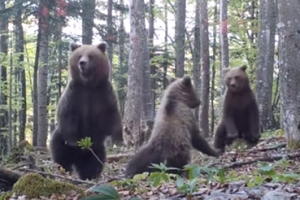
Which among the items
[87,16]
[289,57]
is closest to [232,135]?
[289,57]

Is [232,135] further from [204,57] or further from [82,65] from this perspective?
[204,57]

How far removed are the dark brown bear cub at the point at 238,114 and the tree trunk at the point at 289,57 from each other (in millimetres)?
3956

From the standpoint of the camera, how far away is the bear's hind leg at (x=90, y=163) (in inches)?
374

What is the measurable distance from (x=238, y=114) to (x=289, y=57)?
4.53 m

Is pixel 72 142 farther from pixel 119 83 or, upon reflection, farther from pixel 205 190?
pixel 119 83

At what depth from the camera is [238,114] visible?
41.4 ft

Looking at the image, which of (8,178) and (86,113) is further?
(86,113)

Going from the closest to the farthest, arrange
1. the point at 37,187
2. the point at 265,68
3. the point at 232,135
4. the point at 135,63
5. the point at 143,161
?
the point at 37,187 < the point at 143,161 < the point at 232,135 < the point at 135,63 < the point at 265,68

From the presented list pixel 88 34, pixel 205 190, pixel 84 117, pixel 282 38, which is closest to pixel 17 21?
pixel 88 34

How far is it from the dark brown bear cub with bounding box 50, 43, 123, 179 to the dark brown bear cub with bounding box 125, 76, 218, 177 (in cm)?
110

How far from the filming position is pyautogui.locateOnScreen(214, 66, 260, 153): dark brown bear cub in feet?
40.5

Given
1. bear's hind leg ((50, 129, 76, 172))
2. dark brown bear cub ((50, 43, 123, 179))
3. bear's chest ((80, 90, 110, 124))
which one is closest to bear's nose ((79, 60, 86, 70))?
Result: dark brown bear cub ((50, 43, 123, 179))

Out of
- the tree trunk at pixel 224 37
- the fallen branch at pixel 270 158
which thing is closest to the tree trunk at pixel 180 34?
the tree trunk at pixel 224 37

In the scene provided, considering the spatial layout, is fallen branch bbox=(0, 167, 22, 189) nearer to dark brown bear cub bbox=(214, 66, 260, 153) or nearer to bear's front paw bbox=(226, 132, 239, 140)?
dark brown bear cub bbox=(214, 66, 260, 153)
